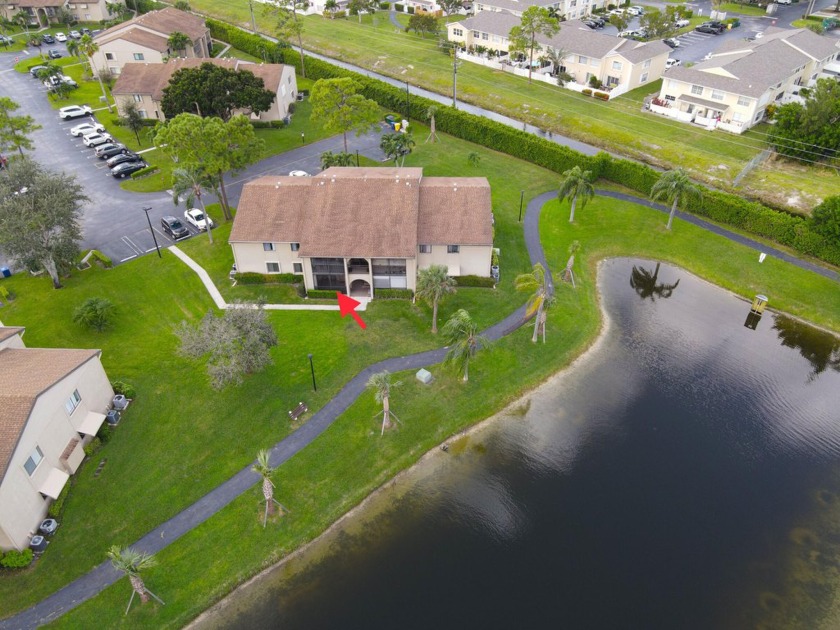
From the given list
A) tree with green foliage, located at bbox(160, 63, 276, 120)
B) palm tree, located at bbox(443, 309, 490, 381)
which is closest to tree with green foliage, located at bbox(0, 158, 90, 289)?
tree with green foliage, located at bbox(160, 63, 276, 120)

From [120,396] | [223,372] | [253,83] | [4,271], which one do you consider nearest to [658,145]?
[253,83]

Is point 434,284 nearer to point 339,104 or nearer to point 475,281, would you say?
point 475,281

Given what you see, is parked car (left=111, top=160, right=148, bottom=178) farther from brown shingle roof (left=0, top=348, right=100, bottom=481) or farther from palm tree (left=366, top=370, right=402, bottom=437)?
palm tree (left=366, top=370, right=402, bottom=437)

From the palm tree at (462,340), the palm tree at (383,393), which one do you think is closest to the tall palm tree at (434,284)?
the palm tree at (462,340)

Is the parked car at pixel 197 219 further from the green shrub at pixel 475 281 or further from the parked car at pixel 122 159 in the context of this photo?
the green shrub at pixel 475 281

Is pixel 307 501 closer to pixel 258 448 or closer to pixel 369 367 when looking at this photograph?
pixel 258 448
